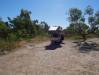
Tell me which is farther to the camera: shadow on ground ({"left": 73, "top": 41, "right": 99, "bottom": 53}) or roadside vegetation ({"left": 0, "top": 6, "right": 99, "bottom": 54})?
roadside vegetation ({"left": 0, "top": 6, "right": 99, "bottom": 54})

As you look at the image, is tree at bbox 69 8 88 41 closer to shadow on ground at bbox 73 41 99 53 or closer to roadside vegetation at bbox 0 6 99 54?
roadside vegetation at bbox 0 6 99 54

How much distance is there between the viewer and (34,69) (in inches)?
414

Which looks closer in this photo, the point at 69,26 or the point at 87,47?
the point at 87,47

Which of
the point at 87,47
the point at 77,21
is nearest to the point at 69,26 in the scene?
the point at 77,21

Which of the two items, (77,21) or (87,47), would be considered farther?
(77,21)

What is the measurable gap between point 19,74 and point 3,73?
37.3 inches

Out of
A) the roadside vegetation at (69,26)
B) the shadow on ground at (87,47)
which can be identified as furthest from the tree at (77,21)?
the shadow on ground at (87,47)

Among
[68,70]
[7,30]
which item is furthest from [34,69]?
[7,30]

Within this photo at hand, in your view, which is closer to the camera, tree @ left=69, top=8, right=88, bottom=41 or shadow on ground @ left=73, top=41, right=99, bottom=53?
shadow on ground @ left=73, top=41, right=99, bottom=53

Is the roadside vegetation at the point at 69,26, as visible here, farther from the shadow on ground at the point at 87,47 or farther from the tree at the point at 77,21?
the shadow on ground at the point at 87,47

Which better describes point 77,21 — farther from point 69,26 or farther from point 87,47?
point 87,47

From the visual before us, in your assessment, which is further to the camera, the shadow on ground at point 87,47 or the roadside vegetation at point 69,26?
the roadside vegetation at point 69,26

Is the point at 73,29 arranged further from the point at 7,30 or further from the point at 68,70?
the point at 68,70

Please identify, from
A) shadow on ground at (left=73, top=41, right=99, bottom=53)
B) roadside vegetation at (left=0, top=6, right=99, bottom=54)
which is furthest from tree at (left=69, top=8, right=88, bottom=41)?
shadow on ground at (left=73, top=41, right=99, bottom=53)
